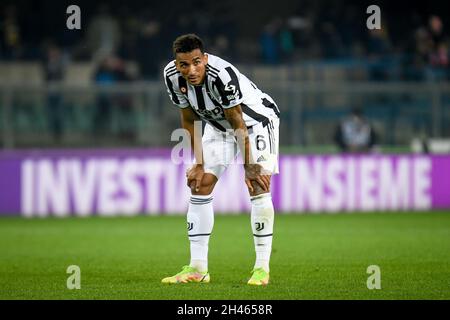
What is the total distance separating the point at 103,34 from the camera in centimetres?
2309

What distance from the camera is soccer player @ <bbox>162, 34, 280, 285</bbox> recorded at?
349 inches

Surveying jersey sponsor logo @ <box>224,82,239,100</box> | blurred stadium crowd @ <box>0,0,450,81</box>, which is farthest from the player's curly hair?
blurred stadium crowd @ <box>0,0,450,81</box>

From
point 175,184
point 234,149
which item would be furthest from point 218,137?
point 175,184

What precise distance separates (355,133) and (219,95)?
1138 cm

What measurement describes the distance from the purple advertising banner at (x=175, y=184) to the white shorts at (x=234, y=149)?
29.4 feet

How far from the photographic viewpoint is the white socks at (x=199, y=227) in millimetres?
9250

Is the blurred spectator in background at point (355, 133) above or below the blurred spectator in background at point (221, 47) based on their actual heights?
below

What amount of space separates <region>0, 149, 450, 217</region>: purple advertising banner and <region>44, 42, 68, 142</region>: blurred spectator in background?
19.3 inches

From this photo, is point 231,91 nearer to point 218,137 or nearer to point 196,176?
point 218,137

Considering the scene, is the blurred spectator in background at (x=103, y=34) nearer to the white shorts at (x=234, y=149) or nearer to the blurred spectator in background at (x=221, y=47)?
the blurred spectator in background at (x=221, y=47)

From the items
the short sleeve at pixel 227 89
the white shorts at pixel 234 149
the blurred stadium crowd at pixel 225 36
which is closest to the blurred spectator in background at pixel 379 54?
the blurred stadium crowd at pixel 225 36

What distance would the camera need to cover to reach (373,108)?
1994 cm
